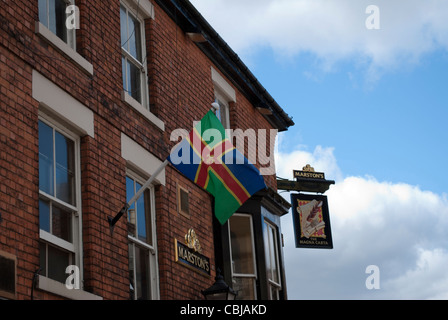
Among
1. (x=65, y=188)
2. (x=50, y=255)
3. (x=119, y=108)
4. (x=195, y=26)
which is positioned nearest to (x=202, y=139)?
(x=119, y=108)

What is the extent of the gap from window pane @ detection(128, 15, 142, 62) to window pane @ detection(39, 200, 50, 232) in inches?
151

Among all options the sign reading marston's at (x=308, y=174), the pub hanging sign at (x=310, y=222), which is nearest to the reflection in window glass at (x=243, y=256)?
the pub hanging sign at (x=310, y=222)

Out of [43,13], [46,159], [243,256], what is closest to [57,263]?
[46,159]

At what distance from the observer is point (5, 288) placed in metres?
8.73

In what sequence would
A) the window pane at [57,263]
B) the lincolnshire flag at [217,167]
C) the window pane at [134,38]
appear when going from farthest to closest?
the window pane at [134,38]
the lincolnshire flag at [217,167]
the window pane at [57,263]

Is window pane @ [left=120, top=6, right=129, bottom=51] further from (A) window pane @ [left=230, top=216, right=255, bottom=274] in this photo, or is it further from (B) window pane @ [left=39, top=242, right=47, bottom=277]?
(B) window pane @ [left=39, top=242, right=47, bottom=277]

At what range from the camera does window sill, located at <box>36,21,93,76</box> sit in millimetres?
10430

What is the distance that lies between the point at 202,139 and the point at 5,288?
3.84 m

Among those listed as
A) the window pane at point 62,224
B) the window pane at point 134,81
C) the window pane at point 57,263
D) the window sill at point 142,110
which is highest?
the window pane at point 134,81

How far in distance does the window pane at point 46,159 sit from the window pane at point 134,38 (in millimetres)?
3155

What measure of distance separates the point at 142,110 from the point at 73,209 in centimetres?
249

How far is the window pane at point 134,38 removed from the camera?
43.6ft

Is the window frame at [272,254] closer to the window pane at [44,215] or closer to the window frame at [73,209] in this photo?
the window frame at [73,209]
